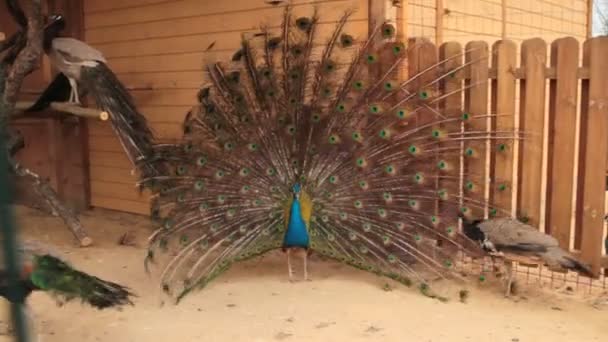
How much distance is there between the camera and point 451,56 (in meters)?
5.12

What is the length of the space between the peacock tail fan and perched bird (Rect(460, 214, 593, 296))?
0.88ft

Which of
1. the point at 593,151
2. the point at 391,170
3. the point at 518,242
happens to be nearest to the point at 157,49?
the point at 391,170

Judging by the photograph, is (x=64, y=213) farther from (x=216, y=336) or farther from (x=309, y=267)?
(x=216, y=336)

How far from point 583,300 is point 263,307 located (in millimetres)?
2442

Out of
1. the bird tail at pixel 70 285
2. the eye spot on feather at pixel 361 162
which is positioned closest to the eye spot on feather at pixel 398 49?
the eye spot on feather at pixel 361 162

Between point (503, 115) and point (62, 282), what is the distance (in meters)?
3.49

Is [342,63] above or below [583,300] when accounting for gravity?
above

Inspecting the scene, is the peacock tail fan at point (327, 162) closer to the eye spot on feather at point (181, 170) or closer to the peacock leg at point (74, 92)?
the eye spot on feather at point (181, 170)

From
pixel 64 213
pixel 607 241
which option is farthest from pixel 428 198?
pixel 64 213

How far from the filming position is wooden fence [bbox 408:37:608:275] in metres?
4.56

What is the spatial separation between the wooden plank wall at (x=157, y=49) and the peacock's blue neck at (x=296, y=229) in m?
Answer: 1.92

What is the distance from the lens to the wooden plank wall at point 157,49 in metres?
6.57

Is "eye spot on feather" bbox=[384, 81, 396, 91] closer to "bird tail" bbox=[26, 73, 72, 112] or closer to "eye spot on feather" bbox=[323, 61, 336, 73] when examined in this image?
"eye spot on feather" bbox=[323, 61, 336, 73]

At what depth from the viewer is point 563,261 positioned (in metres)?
4.22
